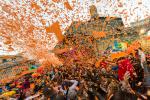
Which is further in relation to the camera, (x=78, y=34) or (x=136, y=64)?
(x=78, y=34)

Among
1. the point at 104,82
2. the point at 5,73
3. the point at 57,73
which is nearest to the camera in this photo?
the point at 104,82

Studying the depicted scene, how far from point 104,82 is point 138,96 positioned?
6.71ft

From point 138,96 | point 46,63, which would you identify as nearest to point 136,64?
point 138,96

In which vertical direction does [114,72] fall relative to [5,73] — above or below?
above

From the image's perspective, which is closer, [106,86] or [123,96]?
[123,96]

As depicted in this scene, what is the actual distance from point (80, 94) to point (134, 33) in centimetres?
2861

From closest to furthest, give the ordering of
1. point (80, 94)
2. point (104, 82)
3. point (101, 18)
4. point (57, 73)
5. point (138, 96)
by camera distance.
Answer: point (138, 96), point (80, 94), point (104, 82), point (57, 73), point (101, 18)

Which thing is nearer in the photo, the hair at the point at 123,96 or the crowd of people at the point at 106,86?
the hair at the point at 123,96

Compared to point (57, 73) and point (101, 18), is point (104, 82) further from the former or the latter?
point (101, 18)

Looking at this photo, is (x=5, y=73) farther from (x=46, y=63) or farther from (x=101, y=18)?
(x=46, y=63)

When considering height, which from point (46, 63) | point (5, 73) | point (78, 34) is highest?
point (78, 34)

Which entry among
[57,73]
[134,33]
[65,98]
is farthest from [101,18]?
[65,98]

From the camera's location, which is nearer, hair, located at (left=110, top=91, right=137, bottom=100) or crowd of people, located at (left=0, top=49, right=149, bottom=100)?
hair, located at (left=110, top=91, right=137, bottom=100)

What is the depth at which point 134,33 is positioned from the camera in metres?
34.6
